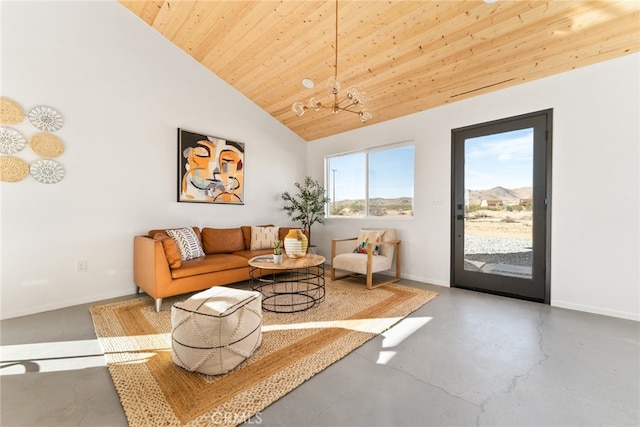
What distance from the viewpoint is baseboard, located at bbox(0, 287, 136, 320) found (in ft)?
8.94

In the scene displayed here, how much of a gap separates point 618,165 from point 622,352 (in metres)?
1.75

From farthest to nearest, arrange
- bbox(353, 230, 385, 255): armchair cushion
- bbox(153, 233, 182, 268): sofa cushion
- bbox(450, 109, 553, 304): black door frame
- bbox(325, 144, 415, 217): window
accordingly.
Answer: bbox(325, 144, 415, 217): window, bbox(353, 230, 385, 255): armchair cushion, bbox(450, 109, 553, 304): black door frame, bbox(153, 233, 182, 268): sofa cushion

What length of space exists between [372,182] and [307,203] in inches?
48.2

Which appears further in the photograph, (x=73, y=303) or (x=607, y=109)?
(x=73, y=303)

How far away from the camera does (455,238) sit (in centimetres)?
377

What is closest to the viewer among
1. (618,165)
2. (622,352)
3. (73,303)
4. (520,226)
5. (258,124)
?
(622,352)

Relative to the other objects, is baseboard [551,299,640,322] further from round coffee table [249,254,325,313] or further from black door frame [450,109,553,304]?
round coffee table [249,254,325,313]

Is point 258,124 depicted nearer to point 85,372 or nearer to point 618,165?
point 85,372

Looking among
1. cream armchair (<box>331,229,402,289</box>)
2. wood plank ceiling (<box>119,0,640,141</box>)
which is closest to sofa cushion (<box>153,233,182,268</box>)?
cream armchair (<box>331,229,402,289</box>)

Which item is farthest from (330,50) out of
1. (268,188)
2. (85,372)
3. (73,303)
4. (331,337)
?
(73,303)

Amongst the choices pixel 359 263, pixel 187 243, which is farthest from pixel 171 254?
pixel 359 263

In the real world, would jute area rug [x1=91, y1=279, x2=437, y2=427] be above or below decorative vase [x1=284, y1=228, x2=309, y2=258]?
below

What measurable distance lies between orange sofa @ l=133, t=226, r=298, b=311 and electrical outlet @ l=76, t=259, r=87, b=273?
0.46m

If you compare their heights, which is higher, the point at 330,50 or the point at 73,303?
the point at 330,50
